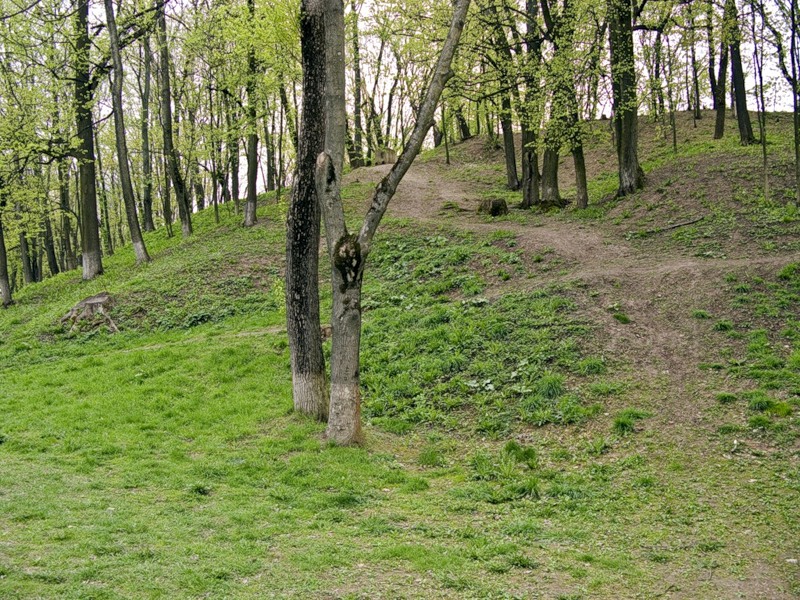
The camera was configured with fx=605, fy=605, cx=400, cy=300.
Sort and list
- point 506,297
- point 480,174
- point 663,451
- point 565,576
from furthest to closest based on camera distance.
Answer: point 480,174 → point 506,297 → point 663,451 → point 565,576

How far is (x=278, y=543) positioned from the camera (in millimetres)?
5430

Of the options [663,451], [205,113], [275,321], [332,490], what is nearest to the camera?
[332,490]

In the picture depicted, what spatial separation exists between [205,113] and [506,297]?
25.1m

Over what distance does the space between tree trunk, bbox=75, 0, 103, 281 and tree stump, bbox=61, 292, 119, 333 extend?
17.7 ft

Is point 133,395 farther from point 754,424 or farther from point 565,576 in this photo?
point 754,424

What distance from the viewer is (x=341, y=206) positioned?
8.32 meters

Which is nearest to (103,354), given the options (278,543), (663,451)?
(278,543)

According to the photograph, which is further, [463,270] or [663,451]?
[463,270]

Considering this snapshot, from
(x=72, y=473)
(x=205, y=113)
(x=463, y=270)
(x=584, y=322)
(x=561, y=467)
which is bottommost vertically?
(x=561, y=467)

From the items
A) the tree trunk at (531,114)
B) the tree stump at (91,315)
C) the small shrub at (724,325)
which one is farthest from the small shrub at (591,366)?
the tree stump at (91,315)

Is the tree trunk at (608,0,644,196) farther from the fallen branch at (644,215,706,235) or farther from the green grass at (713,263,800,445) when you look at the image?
the green grass at (713,263,800,445)

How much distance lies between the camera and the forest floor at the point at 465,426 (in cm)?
501

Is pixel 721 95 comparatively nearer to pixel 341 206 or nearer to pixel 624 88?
pixel 624 88

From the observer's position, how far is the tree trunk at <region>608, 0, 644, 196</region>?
56.4ft
